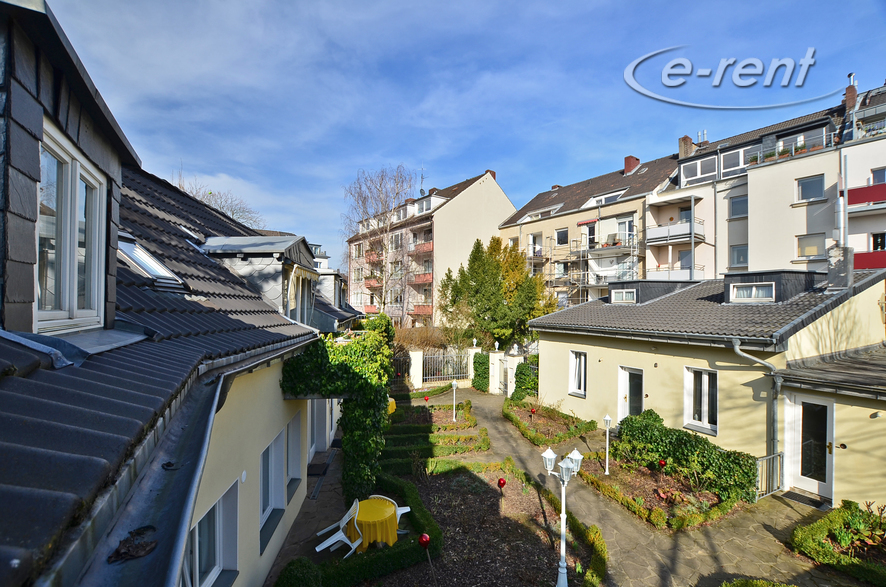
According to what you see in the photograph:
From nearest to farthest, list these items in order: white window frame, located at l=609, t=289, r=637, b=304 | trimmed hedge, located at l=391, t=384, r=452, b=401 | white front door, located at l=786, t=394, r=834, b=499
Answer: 1. white front door, located at l=786, t=394, r=834, b=499
2. white window frame, located at l=609, t=289, r=637, b=304
3. trimmed hedge, located at l=391, t=384, r=452, b=401

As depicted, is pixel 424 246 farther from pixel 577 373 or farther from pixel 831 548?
pixel 831 548

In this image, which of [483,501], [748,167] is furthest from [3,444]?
[748,167]

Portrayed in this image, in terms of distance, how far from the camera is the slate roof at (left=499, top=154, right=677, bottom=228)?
30.9 m

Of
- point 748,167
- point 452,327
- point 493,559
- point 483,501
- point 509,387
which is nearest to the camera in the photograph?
point 493,559

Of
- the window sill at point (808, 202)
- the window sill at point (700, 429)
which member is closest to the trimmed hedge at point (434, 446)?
the window sill at point (700, 429)

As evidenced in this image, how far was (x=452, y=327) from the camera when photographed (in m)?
27.6

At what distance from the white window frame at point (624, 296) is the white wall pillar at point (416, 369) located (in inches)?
414

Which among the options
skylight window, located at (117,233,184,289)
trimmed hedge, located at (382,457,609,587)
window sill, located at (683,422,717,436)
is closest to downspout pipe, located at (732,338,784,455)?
window sill, located at (683,422,717,436)

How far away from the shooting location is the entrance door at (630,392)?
14.3 metres

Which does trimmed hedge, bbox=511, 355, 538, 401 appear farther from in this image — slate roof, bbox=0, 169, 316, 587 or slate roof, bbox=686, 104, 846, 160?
slate roof, bbox=686, 104, 846, 160

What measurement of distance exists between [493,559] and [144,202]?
9.37 meters

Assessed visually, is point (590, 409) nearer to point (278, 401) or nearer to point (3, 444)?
point (278, 401)

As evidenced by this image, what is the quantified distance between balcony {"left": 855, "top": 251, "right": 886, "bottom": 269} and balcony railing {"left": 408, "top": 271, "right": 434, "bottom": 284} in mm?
26336

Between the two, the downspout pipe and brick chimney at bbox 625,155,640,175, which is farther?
brick chimney at bbox 625,155,640,175
